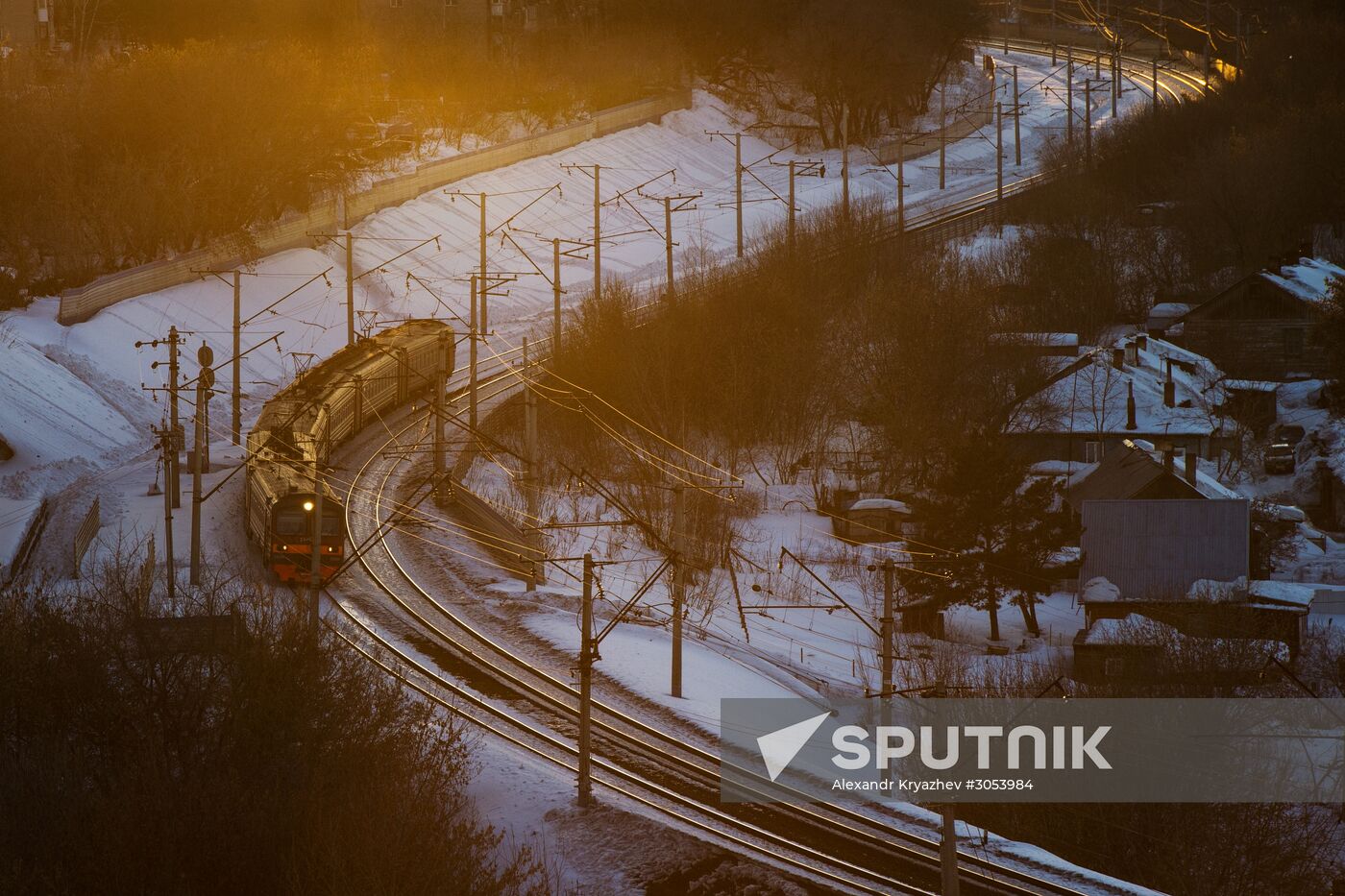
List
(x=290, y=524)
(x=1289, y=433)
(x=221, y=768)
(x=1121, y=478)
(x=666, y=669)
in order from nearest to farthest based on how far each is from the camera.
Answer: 1. (x=221, y=768)
2. (x=666, y=669)
3. (x=290, y=524)
4. (x=1121, y=478)
5. (x=1289, y=433)

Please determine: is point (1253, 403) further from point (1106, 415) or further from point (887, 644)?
point (887, 644)

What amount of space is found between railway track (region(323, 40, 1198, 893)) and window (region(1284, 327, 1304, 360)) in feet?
107

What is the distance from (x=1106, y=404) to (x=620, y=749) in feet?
85.0

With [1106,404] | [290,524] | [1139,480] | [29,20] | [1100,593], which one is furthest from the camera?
[29,20]

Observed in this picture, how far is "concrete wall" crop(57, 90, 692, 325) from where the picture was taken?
40.9 metres

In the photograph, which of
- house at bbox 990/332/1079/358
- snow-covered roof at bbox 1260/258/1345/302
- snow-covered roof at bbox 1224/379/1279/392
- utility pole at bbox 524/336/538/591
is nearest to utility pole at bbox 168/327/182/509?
utility pole at bbox 524/336/538/591

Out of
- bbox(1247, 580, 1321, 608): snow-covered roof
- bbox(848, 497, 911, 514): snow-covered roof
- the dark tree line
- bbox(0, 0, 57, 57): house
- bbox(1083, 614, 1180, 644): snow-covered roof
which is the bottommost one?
bbox(848, 497, 911, 514): snow-covered roof

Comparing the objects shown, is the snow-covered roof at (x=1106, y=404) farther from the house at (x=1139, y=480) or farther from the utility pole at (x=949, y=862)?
the utility pole at (x=949, y=862)

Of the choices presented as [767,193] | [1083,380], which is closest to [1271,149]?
[767,193]

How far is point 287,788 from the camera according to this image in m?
17.0

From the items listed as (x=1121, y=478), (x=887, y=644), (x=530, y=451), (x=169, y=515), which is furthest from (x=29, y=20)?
(x=887, y=644)

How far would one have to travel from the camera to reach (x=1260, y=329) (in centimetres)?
5103

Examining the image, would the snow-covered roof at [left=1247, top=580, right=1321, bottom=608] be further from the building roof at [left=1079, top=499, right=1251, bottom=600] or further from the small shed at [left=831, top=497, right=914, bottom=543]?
the small shed at [left=831, top=497, right=914, bottom=543]

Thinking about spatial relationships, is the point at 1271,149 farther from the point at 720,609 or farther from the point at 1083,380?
the point at 720,609
